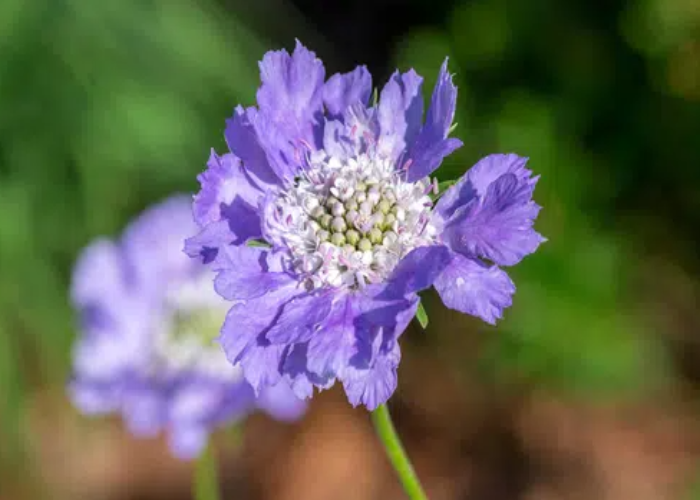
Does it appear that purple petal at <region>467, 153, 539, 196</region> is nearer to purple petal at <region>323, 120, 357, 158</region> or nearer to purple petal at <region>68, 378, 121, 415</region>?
purple petal at <region>323, 120, 357, 158</region>

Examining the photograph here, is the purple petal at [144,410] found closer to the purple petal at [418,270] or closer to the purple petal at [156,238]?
the purple petal at [156,238]

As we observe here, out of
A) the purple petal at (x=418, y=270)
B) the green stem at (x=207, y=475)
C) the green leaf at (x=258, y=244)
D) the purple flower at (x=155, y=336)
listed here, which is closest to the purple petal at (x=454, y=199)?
the purple petal at (x=418, y=270)

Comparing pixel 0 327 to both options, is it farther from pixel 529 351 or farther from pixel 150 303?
pixel 529 351

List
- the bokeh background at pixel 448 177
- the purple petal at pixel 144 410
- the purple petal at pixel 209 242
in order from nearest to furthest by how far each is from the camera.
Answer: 1. the purple petal at pixel 209 242
2. the purple petal at pixel 144 410
3. the bokeh background at pixel 448 177

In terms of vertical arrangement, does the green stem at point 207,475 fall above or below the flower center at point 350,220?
below

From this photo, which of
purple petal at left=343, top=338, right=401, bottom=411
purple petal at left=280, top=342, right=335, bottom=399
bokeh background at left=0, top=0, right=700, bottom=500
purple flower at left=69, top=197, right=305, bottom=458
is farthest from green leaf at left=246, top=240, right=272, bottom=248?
bokeh background at left=0, top=0, right=700, bottom=500

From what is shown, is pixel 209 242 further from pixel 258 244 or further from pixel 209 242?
pixel 258 244

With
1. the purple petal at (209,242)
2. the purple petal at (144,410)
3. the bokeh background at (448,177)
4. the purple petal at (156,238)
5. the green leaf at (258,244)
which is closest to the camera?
the purple petal at (209,242)

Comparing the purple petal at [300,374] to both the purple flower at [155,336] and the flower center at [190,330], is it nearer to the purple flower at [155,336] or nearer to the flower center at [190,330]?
the purple flower at [155,336]

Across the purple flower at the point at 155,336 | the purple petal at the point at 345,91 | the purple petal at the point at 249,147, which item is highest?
the purple petal at the point at 345,91

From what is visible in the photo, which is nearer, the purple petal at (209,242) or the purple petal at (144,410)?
the purple petal at (209,242)
